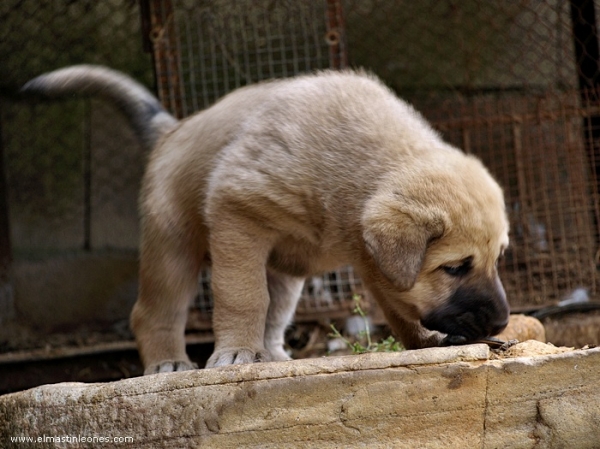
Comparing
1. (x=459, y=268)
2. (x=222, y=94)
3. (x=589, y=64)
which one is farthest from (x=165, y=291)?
(x=589, y=64)

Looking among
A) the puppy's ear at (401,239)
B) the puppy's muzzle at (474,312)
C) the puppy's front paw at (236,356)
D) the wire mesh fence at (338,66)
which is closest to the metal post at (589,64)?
the wire mesh fence at (338,66)

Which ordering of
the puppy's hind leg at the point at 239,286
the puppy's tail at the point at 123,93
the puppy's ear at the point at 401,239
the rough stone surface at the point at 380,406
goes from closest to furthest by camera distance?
the rough stone surface at the point at 380,406, the puppy's ear at the point at 401,239, the puppy's hind leg at the point at 239,286, the puppy's tail at the point at 123,93

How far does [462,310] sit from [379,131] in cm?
119

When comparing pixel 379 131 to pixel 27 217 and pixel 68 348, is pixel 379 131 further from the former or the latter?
pixel 27 217

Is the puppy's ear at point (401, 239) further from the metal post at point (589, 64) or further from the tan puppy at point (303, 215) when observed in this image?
the metal post at point (589, 64)

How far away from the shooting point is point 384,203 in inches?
166

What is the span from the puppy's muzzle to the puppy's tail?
289 cm

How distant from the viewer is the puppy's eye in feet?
13.9

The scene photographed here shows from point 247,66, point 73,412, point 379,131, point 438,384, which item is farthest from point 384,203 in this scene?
point 247,66

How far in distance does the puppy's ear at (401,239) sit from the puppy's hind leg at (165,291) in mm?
1690

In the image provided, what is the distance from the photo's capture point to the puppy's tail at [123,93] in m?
5.94

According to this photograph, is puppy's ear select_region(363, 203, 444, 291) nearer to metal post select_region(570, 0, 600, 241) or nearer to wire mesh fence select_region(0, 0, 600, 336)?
wire mesh fence select_region(0, 0, 600, 336)

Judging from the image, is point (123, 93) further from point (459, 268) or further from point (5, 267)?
point (5, 267)

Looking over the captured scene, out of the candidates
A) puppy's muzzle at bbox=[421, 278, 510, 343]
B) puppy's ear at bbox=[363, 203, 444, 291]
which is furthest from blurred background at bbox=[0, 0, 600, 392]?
puppy's ear at bbox=[363, 203, 444, 291]
